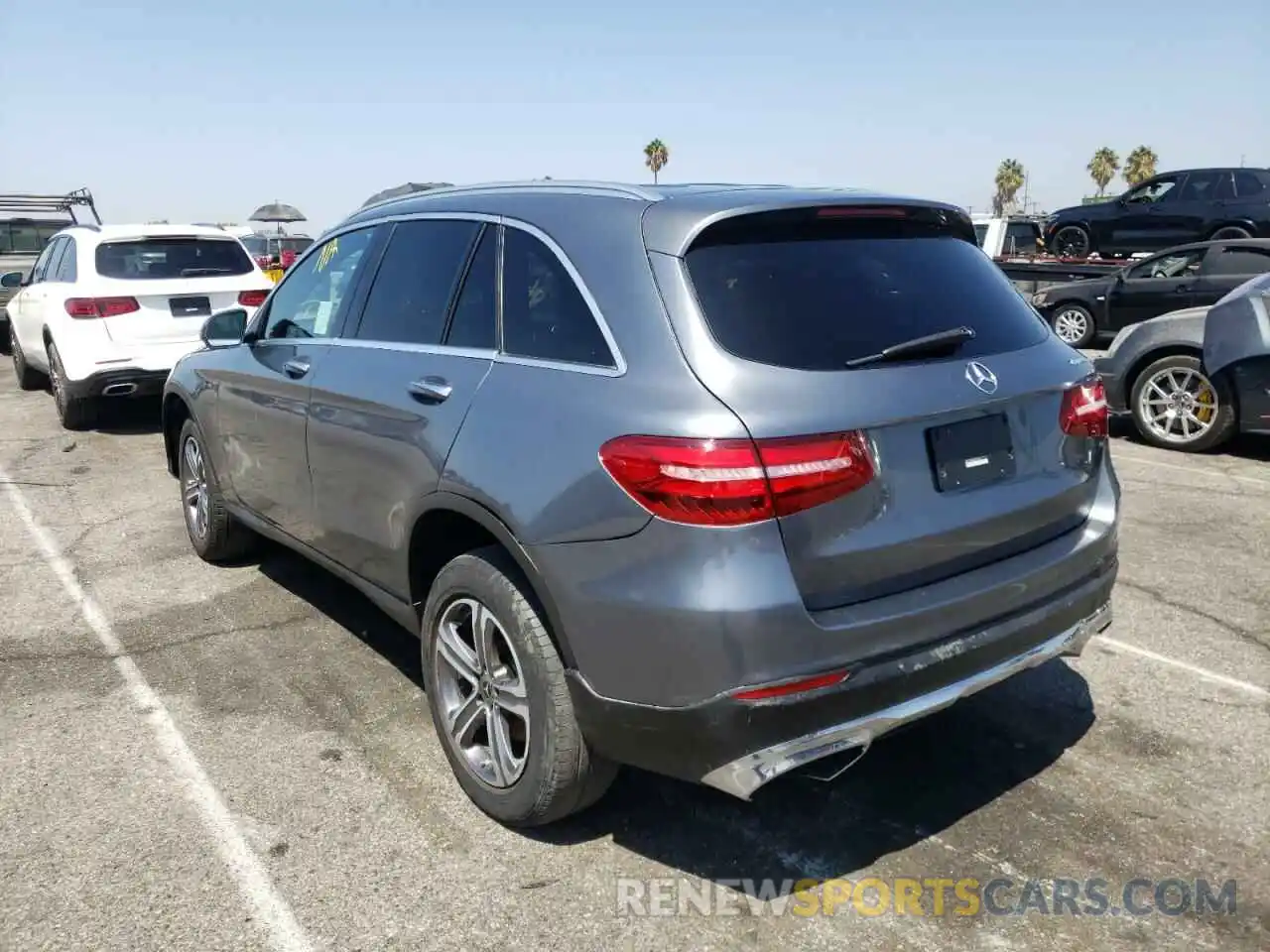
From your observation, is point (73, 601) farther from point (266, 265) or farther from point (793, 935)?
point (266, 265)

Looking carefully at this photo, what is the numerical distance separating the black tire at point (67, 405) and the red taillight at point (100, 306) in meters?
0.62

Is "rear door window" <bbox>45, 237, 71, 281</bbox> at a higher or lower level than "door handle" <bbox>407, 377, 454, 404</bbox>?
higher

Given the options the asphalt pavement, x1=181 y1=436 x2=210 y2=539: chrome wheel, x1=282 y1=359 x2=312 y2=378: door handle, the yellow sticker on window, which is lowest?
the asphalt pavement

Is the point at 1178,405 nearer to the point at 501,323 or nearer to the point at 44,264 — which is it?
the point at 501,323

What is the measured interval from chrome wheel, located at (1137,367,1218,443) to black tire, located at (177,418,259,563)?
6769 mm

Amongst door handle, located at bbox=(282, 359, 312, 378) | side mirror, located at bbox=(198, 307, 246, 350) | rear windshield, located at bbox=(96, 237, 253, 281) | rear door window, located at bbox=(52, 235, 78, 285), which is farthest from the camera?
rear door window, located at bbox=(52, 235, 78, 285)

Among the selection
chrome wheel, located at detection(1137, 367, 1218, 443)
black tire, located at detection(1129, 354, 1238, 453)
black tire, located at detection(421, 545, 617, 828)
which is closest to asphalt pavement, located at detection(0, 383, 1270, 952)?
black tire, located at detection(421, 545, 617, 828)

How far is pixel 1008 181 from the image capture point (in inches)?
3723

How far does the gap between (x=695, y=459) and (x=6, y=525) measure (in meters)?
5.75

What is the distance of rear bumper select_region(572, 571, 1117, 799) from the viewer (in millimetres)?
2420

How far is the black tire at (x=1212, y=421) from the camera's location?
7730 mm

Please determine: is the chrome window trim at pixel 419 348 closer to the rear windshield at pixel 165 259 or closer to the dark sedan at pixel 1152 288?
the rear windshield at pixel 165 259

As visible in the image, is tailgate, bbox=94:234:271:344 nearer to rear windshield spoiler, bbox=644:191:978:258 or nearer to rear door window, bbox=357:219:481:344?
rear door window, bbox=357:219:481:344

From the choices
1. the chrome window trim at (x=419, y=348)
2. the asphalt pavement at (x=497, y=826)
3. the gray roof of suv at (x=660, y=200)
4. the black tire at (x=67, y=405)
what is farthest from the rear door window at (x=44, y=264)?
the gray roof of suv at (x=660, y=200)
